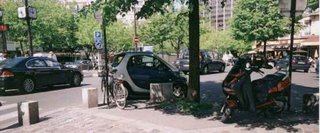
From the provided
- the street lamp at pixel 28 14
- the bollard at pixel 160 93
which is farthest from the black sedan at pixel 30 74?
the bollard at pixel 160 93

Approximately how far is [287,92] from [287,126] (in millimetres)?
1372

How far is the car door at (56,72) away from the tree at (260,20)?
3365 centimetres

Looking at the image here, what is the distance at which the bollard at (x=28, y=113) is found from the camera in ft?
29.5

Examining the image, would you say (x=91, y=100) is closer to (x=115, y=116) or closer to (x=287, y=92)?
(x=115, y=116)

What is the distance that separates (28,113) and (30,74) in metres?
7.01

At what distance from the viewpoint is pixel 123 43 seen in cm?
6412

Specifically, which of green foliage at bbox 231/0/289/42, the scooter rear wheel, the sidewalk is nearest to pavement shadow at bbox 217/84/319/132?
the sidewalk

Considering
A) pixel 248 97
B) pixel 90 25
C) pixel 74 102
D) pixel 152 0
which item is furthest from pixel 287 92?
pixel 90 25

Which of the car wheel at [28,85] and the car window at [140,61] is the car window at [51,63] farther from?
the car window at [140,61]

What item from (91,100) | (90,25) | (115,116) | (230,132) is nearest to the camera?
(230,132)

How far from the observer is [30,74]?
15.6 m

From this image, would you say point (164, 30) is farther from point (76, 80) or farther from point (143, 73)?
point (143, 73)

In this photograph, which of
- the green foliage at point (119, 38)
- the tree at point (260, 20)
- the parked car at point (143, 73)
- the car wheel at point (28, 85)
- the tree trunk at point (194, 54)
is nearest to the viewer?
the tree trunk at point (194, 54)

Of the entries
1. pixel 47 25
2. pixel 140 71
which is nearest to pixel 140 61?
pixel 140 71
